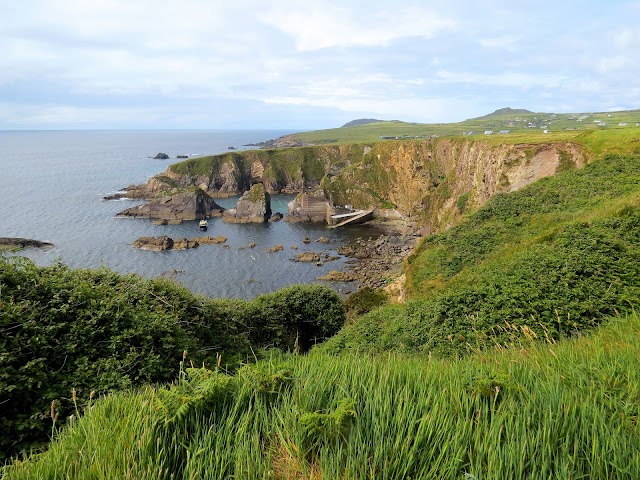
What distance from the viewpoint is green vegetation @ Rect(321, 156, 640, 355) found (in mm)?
11141

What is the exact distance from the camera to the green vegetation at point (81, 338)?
669 centimetres

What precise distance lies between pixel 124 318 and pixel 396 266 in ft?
160

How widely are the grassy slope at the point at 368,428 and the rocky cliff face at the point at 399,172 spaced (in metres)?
40.6

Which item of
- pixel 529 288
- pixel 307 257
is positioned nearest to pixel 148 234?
pixel 307 257

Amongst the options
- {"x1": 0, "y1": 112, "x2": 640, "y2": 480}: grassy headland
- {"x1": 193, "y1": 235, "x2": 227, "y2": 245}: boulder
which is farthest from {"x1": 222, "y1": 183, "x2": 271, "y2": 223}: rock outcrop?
{"x1": 0, "y1": 112, "x2": 640, "y2": 480}: grassy headland

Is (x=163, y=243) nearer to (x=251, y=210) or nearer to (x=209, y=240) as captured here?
(x=209, y=240)

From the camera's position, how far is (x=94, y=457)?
357 cm

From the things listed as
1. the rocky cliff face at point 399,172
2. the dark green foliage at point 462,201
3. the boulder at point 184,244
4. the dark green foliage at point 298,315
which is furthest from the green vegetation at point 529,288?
the boulder at point 184,244

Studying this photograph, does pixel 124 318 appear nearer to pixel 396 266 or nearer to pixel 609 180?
pixel 609 180

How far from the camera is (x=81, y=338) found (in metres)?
8.44

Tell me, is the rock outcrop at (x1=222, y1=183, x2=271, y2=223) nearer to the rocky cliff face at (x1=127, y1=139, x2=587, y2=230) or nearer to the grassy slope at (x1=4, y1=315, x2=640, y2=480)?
the rocky cliff face at (x1=127, y1=139, x2=587, y2=230)

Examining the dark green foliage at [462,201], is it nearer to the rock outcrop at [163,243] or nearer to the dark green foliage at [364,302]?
the dark green foliage at [364,302]

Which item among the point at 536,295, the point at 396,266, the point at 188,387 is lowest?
the point at 396,266

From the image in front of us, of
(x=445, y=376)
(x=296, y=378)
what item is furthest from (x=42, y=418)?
(x=445, y=376)
